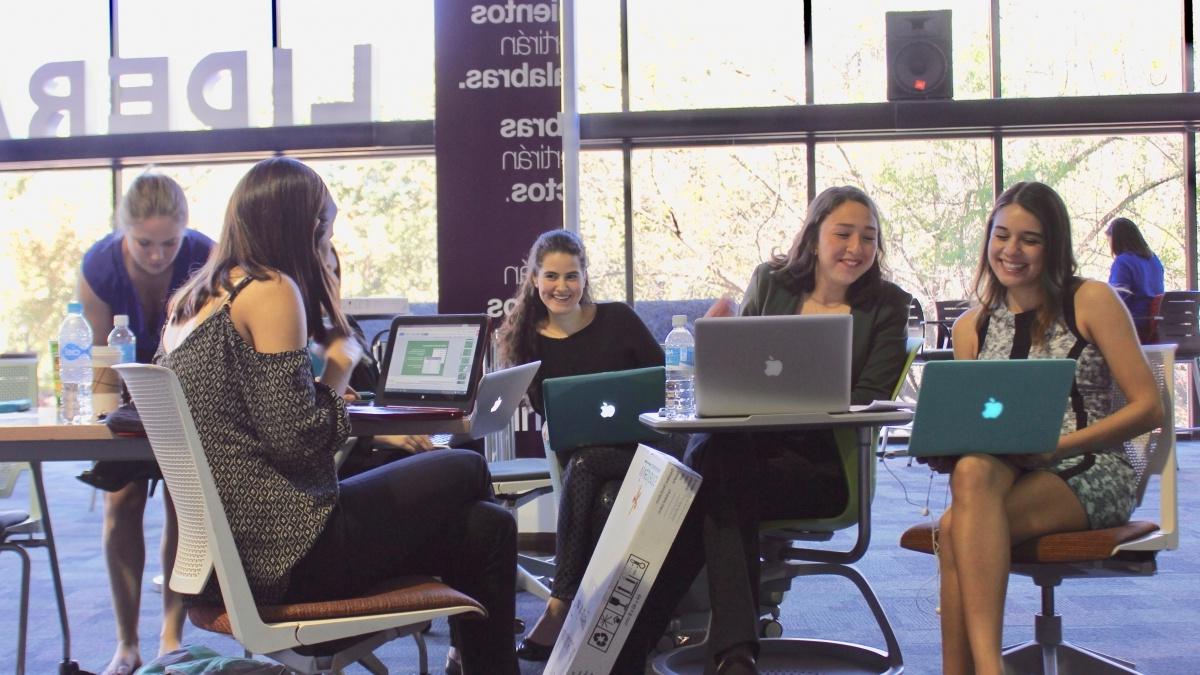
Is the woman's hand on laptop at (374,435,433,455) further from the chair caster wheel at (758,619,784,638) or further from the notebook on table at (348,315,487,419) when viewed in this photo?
the chair caster wheel at (758,619,784,638)

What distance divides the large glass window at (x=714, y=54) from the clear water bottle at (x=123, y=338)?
6.03 m

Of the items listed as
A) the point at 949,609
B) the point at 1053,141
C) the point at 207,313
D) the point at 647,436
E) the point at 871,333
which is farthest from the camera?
the point at 1053,141

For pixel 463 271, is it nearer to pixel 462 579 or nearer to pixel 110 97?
pixel 462 579

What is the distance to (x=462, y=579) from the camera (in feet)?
6.79

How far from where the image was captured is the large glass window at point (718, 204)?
8547 mm

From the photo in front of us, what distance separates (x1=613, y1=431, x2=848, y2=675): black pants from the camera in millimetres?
2318

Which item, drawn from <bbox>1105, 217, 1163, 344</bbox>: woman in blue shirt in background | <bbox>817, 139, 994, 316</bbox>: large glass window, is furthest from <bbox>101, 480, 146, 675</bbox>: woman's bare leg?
<bbox>817, 139, 994, 316</bbox>: large glass window

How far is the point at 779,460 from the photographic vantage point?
8.41 feet

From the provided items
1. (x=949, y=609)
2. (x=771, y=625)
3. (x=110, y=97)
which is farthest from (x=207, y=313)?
(x=110, y=97)

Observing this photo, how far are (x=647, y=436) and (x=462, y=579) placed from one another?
984 mm

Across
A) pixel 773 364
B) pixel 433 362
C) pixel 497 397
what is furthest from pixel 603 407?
pixel 773 364

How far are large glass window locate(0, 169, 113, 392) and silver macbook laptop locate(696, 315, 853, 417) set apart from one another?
7.83 meters

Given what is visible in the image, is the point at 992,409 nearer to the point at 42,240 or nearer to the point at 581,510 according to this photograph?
the point at 581,510

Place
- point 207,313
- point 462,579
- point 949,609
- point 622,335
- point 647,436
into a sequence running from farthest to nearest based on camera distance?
point 622,335 < point 647,436 < point 949,609 < point 462,579 < point 207,313
